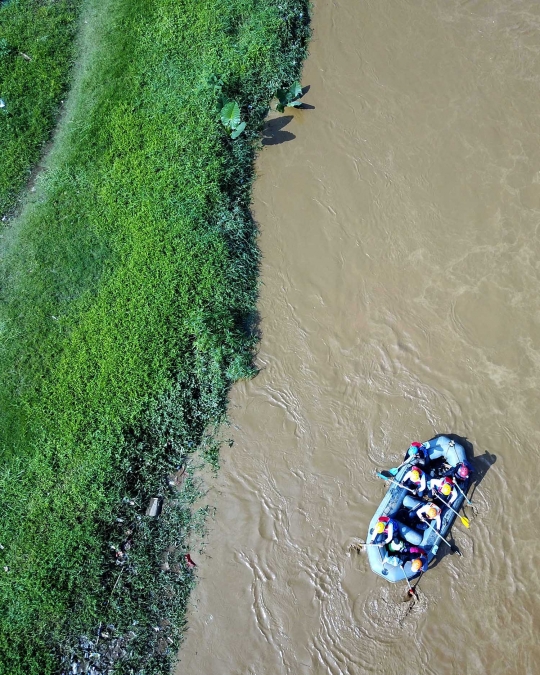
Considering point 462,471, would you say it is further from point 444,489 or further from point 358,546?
point 358,546

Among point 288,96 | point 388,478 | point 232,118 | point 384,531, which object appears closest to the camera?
point 384,531

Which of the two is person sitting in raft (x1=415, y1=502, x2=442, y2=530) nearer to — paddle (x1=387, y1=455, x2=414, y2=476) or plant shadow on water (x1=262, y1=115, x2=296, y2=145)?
paddle (x1=387, y1=455, x2=414, y2=476)

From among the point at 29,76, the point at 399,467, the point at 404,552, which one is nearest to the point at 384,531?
the point at 404,552

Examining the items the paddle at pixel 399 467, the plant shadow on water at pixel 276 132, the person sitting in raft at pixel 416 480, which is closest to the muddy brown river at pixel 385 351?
the plant shadow on water at pixel 276 132

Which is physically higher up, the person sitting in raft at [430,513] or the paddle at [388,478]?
the paddle at [388,478]

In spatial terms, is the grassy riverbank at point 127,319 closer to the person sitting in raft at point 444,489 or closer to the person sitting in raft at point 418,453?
the person sitting in raft at point 418,453

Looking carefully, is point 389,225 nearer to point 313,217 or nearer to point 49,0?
point 313,217
